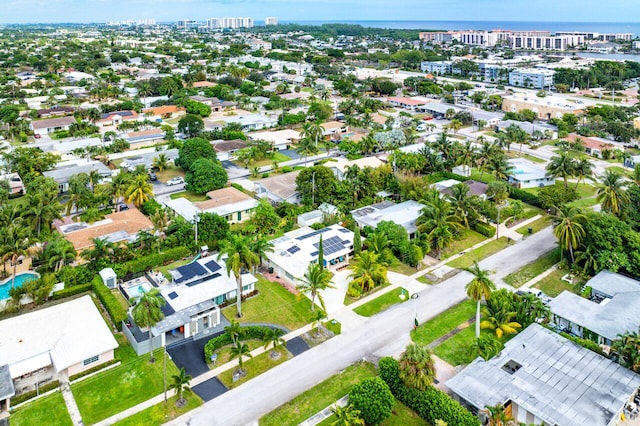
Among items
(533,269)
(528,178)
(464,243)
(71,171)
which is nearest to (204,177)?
(71,171)

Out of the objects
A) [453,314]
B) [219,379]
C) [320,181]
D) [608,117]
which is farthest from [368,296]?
[608,117]

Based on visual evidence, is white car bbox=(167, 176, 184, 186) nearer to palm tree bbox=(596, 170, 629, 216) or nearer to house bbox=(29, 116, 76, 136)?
house bbox=(29, 116, 76, 136)

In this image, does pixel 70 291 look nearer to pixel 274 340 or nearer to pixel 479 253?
pixel 274 340

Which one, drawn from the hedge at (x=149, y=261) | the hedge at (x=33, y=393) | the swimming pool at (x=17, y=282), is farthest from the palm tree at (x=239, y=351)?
the swimming pool at (x=17, y=282)

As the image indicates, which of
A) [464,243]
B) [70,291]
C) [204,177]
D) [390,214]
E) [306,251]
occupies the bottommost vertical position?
[464,243]

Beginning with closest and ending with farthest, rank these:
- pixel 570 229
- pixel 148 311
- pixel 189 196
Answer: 1. pixel 148 311
2. pixel 570 229
3. pixel 189 196

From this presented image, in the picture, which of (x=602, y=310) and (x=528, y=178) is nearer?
(x=602, y=310)

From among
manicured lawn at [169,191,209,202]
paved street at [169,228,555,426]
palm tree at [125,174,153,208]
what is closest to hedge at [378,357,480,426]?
paved street at [169,228,555,426]

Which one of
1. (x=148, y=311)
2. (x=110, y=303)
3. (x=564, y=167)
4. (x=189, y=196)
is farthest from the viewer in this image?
(x=189, y=196)
